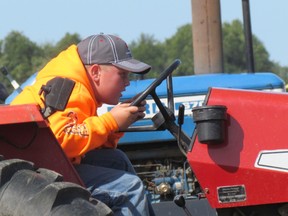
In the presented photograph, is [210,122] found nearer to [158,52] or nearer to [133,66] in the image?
[133,66]

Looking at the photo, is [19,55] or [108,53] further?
[19,55]

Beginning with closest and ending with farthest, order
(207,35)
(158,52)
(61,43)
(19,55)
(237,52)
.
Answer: (207,35) < (19,55) < (61,43) < (237,52) < (158,52)

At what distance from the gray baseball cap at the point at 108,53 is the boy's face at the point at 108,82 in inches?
1.3

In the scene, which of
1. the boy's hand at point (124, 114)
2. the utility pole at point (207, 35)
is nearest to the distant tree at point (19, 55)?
the utility pole at point (207, 35)

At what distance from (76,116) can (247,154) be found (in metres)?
0.74

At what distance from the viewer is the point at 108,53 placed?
13.0 feet

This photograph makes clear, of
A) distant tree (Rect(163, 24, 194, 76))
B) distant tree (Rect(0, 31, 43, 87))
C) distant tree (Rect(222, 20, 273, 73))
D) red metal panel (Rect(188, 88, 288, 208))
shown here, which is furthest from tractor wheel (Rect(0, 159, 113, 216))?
distant tree (Rect(163, 24, 194, 76))

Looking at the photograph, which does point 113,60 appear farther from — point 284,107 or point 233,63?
point 233,63

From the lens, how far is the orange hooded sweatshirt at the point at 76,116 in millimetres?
3611

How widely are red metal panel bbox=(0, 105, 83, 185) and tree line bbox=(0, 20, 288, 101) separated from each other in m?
36.7

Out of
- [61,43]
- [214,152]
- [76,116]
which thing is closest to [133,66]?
[76,116]

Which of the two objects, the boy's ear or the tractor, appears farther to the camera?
the boy's ear

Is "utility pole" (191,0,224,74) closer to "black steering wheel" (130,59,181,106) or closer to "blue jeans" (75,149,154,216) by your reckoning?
"black steering wheel" (130,59,181,106)

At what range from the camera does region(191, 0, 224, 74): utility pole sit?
7.74 metres
